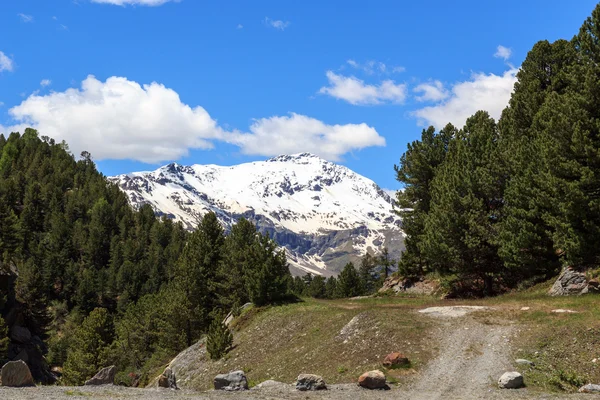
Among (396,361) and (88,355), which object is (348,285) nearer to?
(88,355)

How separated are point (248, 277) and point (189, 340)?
625 inches

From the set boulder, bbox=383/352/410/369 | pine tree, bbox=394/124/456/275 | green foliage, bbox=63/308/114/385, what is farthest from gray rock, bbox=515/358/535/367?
green foliage, bbox=63/308/114/385

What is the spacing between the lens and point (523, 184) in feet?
122

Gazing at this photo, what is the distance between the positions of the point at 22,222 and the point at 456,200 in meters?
143

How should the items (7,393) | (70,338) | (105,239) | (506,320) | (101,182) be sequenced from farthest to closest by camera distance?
1. (101,182)
2. (105,239)
3. (70,338)
4. (506,320)
5. (7,393)

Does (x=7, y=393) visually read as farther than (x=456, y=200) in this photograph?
No

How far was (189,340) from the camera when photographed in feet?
182

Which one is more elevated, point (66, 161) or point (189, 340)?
point (66, 161)

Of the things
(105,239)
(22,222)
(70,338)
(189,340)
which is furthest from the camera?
(105,239)

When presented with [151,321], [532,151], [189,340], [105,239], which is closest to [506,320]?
[532,151]

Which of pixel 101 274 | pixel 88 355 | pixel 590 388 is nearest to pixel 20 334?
pixel 88 355

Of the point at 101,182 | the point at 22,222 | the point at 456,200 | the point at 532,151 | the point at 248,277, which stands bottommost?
the point at 248,277

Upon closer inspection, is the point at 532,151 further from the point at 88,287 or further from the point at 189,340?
the point at 88,287

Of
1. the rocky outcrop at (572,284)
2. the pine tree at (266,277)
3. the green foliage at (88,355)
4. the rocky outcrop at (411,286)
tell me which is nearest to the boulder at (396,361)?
the rocky outcrop at (572,284)
